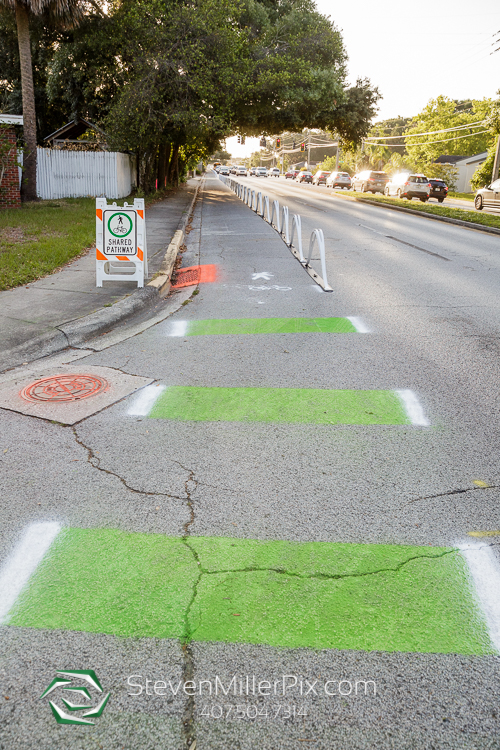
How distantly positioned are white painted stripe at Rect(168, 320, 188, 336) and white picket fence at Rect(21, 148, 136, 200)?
17.1 m

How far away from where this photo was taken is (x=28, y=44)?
64.8 ft

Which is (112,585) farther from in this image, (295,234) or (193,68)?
(193,68)

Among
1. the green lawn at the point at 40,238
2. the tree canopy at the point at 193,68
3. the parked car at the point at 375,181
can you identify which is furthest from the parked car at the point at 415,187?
the green lawn at the point at 40,238

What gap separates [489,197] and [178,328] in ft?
79.7

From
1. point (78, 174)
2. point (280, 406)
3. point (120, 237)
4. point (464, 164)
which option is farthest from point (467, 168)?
point (280, 406)

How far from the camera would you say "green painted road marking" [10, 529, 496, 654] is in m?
2.44

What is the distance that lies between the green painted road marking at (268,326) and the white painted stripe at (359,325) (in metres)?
0.05

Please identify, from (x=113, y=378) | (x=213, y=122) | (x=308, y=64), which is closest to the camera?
(x=113, y=378)

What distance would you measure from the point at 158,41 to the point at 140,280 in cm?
1926

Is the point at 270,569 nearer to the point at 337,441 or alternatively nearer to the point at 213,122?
the point at 337,441

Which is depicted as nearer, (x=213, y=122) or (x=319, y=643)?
(x=319, y=643)

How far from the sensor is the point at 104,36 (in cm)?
2441

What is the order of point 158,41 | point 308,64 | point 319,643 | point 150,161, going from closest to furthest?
1. point 319,643
2. point 158,41
3. point 308,64
4. point 150,161

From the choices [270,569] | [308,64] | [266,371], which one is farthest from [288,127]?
[270,569]
